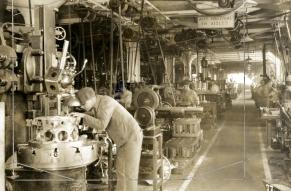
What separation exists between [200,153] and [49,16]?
13.9ft

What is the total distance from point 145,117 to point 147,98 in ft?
1.77

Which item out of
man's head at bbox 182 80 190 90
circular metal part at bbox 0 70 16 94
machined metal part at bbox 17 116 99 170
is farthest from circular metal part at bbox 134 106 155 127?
man's head at bbox 182 80 190 90

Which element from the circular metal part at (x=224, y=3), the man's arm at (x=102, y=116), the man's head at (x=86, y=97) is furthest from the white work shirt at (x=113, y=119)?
the circular metal part at (x=224, y=3)

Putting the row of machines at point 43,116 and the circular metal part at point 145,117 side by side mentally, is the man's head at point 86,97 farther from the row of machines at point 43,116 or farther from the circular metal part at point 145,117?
the circular metal part at point 145,117

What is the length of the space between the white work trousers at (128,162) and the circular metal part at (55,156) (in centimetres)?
74

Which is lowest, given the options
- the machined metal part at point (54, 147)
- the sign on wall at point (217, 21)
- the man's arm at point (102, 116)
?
the machined metal part at point (54, 147)

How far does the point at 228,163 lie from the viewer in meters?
6.64

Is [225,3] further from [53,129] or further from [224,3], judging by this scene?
[53,129]

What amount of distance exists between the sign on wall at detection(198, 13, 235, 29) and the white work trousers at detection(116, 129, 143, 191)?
107 inches

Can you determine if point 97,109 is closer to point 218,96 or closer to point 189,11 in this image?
point 189,11

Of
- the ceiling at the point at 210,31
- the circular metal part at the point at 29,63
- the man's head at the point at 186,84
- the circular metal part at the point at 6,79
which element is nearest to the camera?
the circular metal part at the point at 6,79

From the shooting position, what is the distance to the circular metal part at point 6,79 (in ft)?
12.2

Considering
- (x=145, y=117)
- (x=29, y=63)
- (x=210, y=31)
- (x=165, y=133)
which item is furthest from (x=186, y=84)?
(x=29, y=63)

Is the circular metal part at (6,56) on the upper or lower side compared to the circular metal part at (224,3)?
lower
